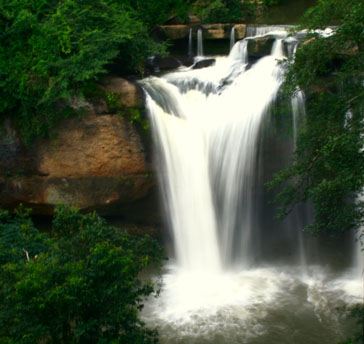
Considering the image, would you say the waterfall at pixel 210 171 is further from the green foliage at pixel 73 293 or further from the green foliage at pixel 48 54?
Result: the green foliage at pixel 73 293

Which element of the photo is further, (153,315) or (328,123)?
(153,315)

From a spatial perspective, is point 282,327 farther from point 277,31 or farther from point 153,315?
point 277,31

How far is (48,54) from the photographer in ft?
39.7

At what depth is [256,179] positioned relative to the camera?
12.5 metres

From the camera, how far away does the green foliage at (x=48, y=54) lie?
11734mm

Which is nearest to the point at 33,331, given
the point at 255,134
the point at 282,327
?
the point at 282,327

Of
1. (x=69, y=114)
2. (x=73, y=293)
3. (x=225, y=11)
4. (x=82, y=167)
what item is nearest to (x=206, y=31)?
(x=225, y=11)

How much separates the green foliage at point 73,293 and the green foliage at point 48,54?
563 cm

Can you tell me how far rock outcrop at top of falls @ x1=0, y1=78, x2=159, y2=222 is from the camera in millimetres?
11891

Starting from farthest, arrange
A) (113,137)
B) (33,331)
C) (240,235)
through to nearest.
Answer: (240,235), (113,137), (33,331)

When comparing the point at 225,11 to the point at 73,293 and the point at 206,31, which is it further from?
the point at 73,293

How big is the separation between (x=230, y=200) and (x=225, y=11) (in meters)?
9.71

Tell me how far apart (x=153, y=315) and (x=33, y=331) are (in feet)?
14.9

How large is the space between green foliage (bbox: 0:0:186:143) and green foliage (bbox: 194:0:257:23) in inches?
246
